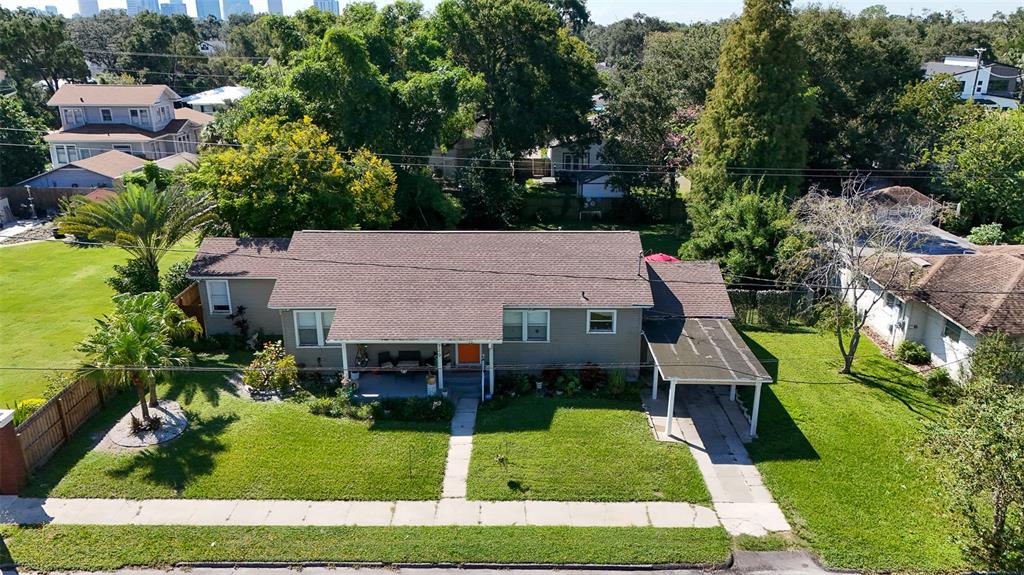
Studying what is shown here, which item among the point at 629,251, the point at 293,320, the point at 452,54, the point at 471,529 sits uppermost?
the point at 452,54

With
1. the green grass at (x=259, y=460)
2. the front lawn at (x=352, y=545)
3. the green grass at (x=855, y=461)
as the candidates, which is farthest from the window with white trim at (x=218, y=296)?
the green grass at (x=855, y=461)

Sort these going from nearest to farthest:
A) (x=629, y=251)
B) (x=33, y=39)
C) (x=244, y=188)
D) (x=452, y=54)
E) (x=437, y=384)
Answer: (x=437, y=384) → (x=629, y=251) → (x=244, y=188) → (x=452, y=54) → (x=33, y=39)

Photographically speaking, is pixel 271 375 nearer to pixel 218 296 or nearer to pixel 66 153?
pixel 218 296

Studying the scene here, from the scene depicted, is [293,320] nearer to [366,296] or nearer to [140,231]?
[366,296]

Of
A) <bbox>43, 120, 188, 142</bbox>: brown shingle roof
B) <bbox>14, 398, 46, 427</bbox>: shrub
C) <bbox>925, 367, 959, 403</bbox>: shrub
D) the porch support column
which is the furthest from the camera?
<bbox>43, 120, 188, 142</bbox>: brown shingle roof

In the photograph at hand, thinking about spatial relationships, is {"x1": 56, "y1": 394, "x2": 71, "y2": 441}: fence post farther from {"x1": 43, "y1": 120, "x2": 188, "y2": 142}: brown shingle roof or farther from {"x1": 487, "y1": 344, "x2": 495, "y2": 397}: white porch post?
{"x1": 43, "y1": 120, "x2": 188, "y2": 142}: brown shingle roof

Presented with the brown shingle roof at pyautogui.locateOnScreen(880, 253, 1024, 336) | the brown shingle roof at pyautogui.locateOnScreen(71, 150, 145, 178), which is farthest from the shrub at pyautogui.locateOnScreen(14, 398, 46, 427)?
the brown shingle roof at pyautogui.locateOnScreen(71, 150, 145, 178)

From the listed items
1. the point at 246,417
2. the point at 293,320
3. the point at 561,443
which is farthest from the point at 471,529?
the point at 293,320
